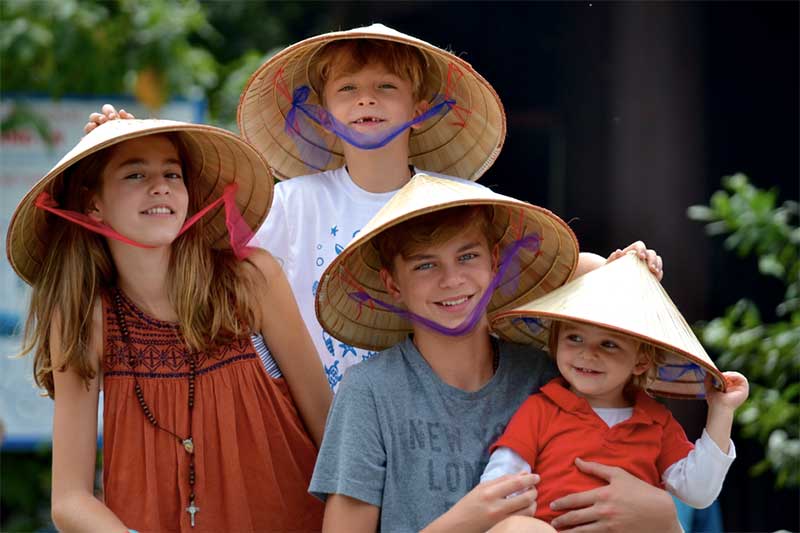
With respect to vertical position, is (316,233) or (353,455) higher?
(316,233)

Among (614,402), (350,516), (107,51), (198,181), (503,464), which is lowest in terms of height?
(350,516)

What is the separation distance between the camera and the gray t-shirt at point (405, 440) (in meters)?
2.54

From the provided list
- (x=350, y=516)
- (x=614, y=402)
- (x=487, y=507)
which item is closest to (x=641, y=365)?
(x=614, y=402)

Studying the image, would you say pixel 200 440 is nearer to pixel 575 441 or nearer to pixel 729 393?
pixel 575 441

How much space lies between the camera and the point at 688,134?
546 cm

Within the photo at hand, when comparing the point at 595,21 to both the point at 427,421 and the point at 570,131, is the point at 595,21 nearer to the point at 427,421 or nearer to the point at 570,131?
the point at 570,131

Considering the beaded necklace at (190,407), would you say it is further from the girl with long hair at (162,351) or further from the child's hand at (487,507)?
the child's hand at (487,507)

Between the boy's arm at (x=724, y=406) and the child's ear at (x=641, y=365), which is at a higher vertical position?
the child's ear at (x=641, y=365)

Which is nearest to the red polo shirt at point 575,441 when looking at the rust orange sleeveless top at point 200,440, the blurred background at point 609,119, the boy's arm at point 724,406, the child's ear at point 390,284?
the boy's arm at point 724,406

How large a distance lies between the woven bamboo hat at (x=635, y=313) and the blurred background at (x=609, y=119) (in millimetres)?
2537

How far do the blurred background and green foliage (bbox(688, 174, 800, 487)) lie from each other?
27.1 inches

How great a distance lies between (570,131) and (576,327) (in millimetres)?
3303

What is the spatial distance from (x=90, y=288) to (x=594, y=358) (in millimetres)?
1129

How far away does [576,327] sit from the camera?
263 centimetres
